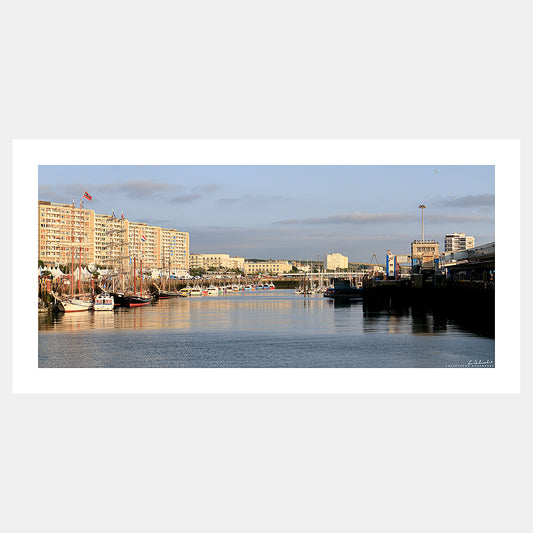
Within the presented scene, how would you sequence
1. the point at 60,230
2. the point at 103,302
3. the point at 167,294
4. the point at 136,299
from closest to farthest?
the point at 60,230
the point at 103,302
the point at 136,299
the point at 167,294

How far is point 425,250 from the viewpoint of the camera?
69.9ft

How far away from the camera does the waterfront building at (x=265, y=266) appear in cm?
3293

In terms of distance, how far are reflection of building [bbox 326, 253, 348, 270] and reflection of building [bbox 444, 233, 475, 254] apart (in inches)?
204

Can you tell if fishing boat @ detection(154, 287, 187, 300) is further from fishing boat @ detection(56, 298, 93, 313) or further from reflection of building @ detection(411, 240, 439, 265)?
reflection of building @ detection(411, 240, 439, 265)

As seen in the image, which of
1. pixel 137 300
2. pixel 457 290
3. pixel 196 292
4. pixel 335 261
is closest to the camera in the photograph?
pixel 457 290

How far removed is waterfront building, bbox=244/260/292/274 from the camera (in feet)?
108

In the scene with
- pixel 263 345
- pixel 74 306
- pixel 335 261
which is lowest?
pixel 263 345
